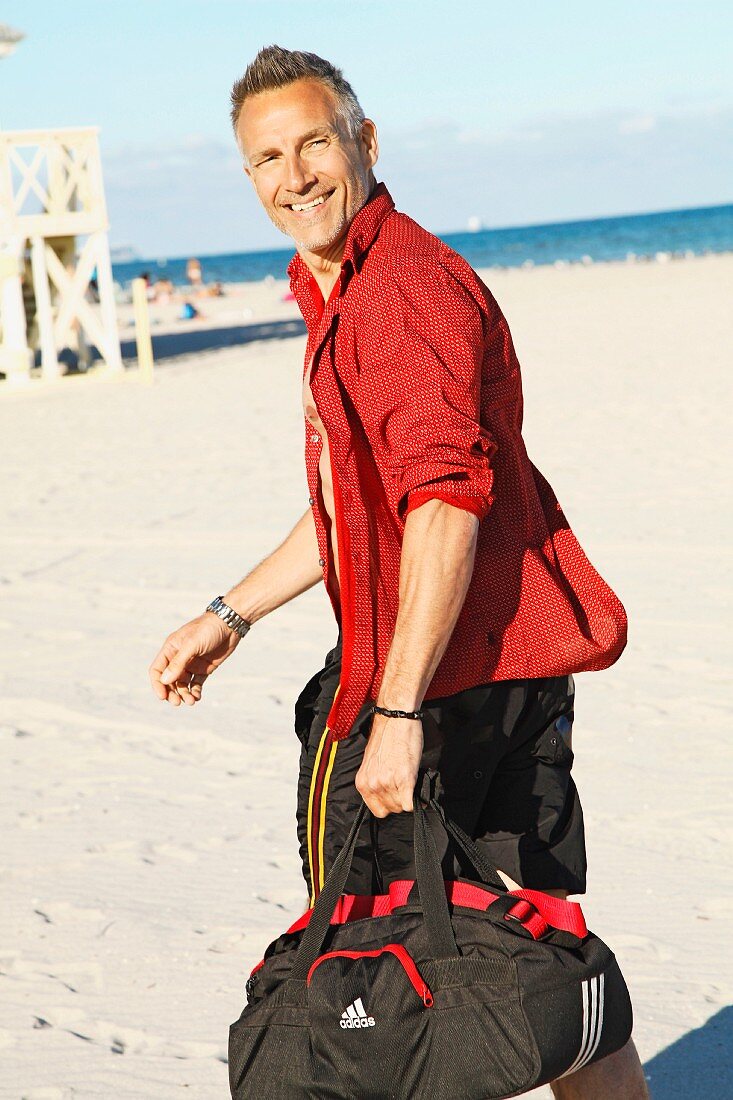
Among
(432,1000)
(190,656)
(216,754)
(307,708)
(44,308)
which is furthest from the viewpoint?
(44,308)

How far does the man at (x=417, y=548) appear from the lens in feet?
6.68

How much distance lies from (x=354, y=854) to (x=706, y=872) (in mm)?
2040

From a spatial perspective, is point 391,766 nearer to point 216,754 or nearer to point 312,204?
point 312,204

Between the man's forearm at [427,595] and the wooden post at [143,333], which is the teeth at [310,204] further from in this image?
the wooden post at [143,333]

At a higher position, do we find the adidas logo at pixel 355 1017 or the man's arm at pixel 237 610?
the man's arm at pixel 237 610

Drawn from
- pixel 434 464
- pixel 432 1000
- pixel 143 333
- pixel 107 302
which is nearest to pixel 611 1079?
pixel 432 1000

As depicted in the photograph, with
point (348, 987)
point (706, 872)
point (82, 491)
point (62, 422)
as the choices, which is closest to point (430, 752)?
point (348, 987)

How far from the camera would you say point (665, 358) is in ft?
50.1

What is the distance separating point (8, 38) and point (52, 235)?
12.1 feet

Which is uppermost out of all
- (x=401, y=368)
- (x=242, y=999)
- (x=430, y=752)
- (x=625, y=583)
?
(x=401, y=368)

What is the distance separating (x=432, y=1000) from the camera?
6.26 feet

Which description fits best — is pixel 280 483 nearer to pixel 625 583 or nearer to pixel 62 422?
pixel 625 583

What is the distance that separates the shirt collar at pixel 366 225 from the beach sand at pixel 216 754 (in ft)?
6.37

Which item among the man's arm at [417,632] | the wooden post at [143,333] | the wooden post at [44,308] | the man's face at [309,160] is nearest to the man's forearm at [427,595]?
the man's arm at [417,632]
